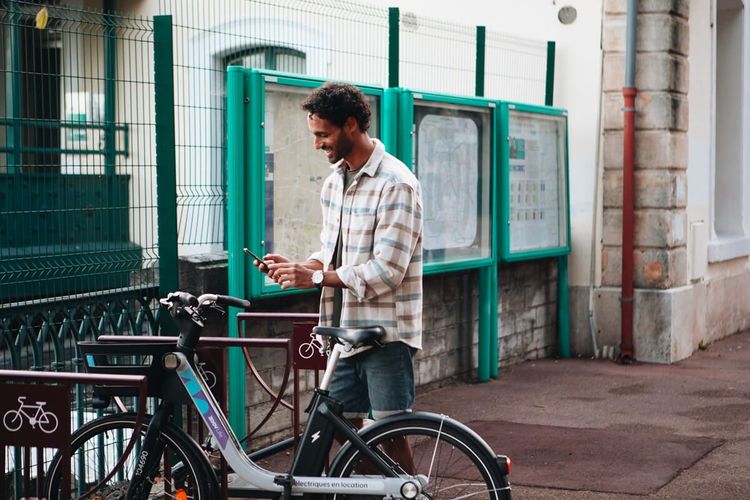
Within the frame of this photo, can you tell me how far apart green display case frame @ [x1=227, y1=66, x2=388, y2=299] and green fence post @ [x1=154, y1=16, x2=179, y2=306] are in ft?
1.54

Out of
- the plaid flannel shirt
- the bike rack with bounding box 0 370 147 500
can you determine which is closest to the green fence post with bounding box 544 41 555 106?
the plaid flannel shirt

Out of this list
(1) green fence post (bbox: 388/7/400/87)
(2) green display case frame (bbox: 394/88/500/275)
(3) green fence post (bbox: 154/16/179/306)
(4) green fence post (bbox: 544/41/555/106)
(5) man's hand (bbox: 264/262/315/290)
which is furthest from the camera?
(4) green fence post (bbox: 544/41/555/106)

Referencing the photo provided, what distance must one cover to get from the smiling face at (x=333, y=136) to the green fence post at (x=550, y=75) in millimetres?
6826

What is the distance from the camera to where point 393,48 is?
9000 millimetres

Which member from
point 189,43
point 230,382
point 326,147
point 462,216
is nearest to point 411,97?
point 462,216

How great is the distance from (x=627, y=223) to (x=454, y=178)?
2173 millimetres

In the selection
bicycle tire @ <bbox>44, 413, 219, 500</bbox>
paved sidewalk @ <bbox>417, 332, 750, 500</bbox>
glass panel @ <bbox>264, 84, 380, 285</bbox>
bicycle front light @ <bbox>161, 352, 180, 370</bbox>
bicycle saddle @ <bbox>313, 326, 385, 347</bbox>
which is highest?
glass panel @ <bbox>264, 84, 380, 285</bbox>

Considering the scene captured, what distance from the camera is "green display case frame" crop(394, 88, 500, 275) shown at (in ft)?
28.5

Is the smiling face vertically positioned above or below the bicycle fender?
above

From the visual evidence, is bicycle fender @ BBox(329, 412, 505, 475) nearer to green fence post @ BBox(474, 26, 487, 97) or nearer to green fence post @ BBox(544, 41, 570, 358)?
green fence post @ BBox(474, 26, 487, 97)

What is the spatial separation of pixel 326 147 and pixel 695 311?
7.83 m

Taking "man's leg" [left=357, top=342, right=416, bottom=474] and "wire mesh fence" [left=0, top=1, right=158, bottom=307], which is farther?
"wire mesh fence" [left=0, top=1, right=158, bottom=307]

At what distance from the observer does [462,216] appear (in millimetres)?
9719

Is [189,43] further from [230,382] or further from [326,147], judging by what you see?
[326,147]
